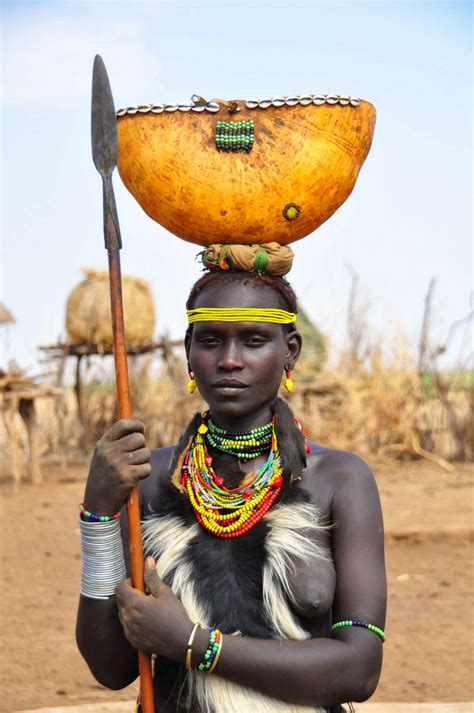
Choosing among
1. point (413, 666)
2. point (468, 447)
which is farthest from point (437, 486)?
point (413, 666)

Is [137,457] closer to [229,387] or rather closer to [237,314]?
[229,387]

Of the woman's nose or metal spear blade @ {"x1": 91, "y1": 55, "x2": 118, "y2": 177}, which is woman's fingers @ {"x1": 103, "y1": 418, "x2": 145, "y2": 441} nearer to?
the woman's nose

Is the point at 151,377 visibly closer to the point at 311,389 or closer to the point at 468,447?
the point at 311,389

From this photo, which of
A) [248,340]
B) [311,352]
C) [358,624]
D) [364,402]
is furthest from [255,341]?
[311,352]

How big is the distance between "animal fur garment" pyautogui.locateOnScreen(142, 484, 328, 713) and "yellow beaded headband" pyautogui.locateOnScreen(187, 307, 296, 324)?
1.57 feet

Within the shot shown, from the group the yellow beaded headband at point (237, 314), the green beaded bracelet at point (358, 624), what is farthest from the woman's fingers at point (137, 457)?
the green beaded bracelet at point (358, 624)

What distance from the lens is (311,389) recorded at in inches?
510

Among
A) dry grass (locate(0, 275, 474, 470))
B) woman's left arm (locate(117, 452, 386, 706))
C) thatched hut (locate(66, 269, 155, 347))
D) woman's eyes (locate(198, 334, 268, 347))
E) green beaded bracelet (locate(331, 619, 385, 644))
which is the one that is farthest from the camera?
thatched hut (locate(66, 269, 155, 347))

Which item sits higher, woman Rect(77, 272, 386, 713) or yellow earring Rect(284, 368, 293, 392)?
yellow earring Rect(284, 368, 293, 392)

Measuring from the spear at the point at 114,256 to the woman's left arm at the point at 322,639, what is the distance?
0.27ft

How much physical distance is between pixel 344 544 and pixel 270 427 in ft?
1.21

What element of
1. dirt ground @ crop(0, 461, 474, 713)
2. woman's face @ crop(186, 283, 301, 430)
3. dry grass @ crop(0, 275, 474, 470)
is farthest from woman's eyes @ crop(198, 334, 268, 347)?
dry grass @ crop(0, 275, 474, 470)

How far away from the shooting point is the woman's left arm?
217 centimetres

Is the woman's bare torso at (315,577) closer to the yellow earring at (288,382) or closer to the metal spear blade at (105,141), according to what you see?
the yellow earring at (288,382)
